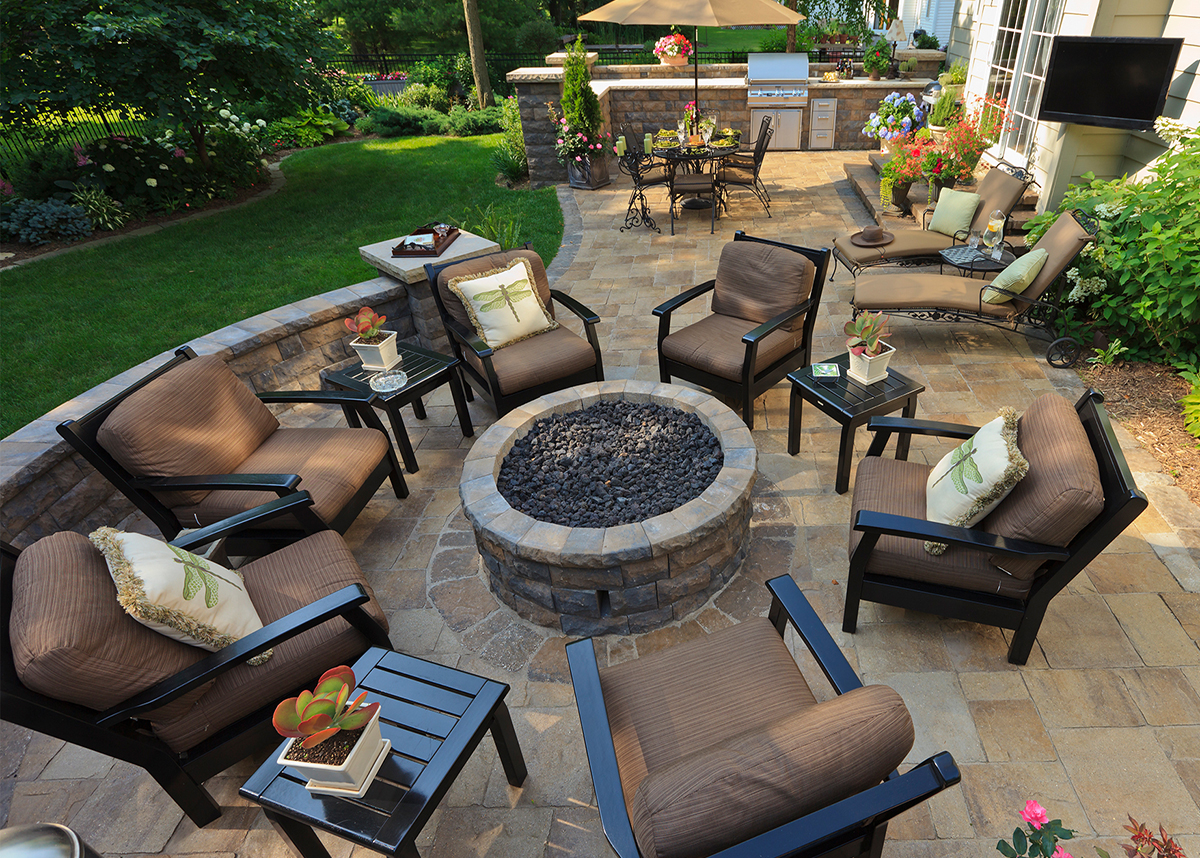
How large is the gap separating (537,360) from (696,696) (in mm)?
2508

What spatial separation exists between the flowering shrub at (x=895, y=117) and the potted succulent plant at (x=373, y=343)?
6.45m

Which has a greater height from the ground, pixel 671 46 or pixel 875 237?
pixel 671 46

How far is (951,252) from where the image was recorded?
509 cm

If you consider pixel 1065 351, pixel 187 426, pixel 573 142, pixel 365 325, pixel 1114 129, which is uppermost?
pixel 1114 129

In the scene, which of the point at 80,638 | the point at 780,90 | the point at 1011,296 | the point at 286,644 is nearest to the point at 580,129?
the point at 780,90

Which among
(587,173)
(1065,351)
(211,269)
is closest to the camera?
(1065,351)

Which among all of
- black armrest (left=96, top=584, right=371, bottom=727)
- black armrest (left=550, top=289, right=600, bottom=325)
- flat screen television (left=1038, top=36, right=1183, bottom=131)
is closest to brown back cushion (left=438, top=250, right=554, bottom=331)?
black armrest (left=550, top=289, right=600, bottom=325)

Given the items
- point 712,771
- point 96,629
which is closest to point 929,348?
point 712,771

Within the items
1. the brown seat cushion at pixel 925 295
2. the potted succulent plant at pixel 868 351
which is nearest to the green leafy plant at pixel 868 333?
the potted succulent plant at pixel 868 351

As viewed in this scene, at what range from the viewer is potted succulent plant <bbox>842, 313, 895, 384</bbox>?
11.3 feet

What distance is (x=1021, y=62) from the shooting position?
6555 millimetres

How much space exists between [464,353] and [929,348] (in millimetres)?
3528

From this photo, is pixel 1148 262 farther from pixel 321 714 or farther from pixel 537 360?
pixel 321 714

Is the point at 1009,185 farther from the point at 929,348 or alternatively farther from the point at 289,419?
the point at 289,419
